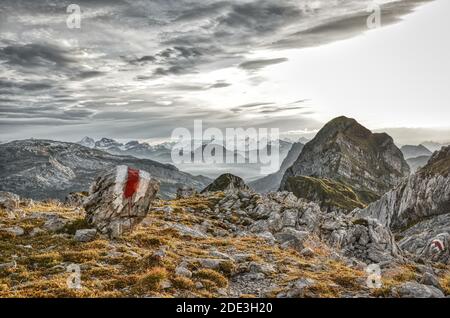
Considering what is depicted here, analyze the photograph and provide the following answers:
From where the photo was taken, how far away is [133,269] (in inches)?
908

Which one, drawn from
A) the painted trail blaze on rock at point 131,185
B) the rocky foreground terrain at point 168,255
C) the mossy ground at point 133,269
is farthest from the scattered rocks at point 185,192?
the painted trail blaze on rock at point 131,185

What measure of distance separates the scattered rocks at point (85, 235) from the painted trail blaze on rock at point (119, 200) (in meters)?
0.98

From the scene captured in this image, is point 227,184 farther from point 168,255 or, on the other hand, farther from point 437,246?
point 168,255

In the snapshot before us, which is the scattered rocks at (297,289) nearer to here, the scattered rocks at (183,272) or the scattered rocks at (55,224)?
the scattered rocks at (183,272)

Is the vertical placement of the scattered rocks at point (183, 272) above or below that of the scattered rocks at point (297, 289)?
above

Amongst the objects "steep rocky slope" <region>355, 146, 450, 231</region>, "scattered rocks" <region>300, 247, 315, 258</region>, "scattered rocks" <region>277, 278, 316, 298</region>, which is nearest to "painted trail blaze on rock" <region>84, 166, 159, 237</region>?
"scattered rocks" <region>300, 247, 315, 258</region>

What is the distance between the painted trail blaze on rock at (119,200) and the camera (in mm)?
30750

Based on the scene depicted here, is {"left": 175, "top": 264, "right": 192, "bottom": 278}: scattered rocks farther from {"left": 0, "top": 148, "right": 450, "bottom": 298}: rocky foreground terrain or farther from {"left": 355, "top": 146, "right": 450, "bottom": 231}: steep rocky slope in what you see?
{"left": 355, "top": 146, "right": 450, "bottom": 231}: steep rocky slope

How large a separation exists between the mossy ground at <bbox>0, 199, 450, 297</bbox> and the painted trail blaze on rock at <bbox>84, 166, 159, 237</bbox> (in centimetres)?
132

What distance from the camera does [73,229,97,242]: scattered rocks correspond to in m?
28.9

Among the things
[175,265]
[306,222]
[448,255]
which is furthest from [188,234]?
[448,255]

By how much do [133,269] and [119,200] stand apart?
9.09m
